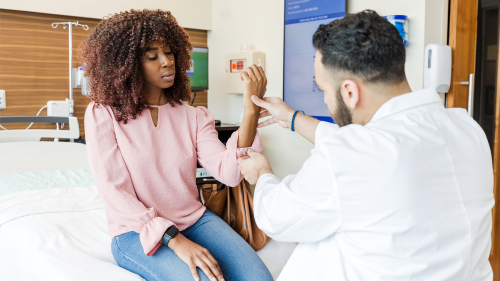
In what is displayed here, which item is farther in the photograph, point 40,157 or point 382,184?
point 40,157

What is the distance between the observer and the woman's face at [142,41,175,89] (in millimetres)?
1420

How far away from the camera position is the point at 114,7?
300cm

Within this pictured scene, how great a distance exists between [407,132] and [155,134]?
0.88m

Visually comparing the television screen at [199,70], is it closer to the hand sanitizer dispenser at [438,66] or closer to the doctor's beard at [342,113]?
the hand sanitizer dispenser at [438,66]

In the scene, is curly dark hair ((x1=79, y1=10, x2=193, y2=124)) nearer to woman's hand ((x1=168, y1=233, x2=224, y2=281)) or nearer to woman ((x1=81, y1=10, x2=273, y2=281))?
woman ((x1=81, y1=10, x2=273, y2=281))

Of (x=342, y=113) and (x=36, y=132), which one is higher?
(x=342, y=113)

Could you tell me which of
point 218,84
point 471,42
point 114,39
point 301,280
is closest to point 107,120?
point 114,39

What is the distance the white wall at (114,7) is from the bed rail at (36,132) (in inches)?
27.8

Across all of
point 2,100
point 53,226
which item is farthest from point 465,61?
point 2,100

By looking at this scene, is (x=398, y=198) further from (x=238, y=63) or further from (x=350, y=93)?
(x=238, y=63)

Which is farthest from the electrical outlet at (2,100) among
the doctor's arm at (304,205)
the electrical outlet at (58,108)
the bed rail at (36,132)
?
the doctor's arm at (304,205)

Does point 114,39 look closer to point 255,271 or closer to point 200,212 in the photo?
point 200,212

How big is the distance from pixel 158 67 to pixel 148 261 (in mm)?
648

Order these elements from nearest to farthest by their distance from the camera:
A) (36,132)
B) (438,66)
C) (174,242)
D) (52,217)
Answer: (174,242)
(52,217)
(438,66)
(36,132)
